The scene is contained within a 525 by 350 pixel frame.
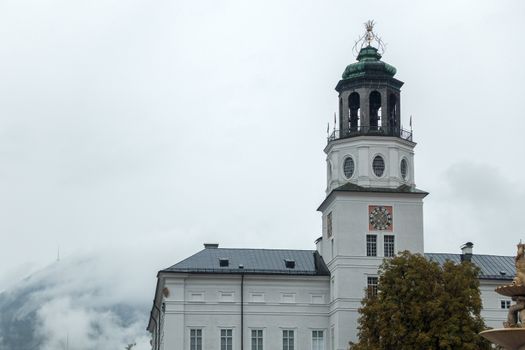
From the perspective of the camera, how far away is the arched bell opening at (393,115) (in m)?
76.4

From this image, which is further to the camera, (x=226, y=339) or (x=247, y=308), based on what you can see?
(x=247, y=308)

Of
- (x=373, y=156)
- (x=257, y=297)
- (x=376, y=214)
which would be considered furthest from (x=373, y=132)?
(x=257, y=297)

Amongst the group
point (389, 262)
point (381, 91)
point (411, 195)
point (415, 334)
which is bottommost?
point (415, 334)

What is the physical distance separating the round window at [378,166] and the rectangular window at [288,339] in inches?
435

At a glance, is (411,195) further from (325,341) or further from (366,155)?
(325,341)

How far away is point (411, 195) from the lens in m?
74.9

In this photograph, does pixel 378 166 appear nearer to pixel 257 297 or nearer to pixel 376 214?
pixel 376 214

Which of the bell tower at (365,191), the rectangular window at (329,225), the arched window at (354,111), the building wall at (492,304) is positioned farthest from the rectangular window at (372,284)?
the arched window at (354,111)

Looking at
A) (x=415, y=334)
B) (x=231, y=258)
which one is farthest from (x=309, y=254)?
(x=415, y=334)

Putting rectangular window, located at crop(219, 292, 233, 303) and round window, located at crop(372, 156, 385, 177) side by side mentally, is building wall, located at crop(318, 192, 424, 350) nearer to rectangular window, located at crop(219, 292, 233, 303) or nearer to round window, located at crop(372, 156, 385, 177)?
round window, located at crop(372, 156, 385, 177)

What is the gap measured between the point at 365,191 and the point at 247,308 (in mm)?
10246

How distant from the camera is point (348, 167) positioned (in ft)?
Answer: 250

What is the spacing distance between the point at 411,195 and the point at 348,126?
595 centimetres

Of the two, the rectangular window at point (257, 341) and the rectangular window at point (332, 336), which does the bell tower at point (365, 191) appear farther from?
the rectangular window at point (257, 341)
